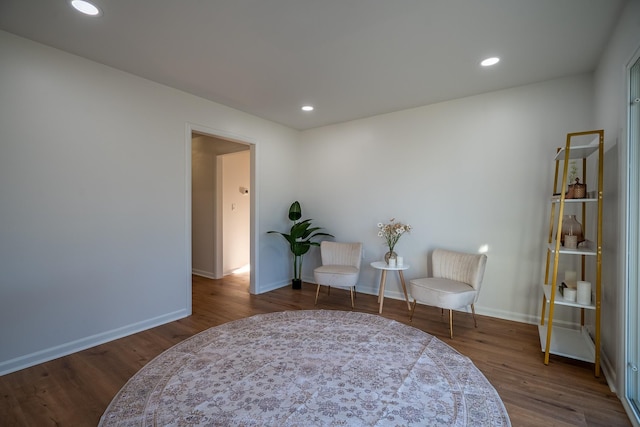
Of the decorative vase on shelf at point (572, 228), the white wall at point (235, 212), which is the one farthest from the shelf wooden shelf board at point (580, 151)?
the white wall at point (235, 212)

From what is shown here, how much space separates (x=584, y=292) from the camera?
7.48 ft

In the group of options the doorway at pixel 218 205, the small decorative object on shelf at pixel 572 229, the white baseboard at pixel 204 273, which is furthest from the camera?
the white baseboard at pixel 204 273

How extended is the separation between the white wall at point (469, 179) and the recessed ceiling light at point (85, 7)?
3180mm

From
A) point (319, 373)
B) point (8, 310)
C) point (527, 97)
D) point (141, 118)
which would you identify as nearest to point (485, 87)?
point (527, 97)

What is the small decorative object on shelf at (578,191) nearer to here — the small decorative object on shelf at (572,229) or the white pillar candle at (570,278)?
the small decorative object on shelf at (572,229)

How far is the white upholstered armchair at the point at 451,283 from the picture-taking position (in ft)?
9.58

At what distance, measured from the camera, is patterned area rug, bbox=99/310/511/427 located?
68.3 inches

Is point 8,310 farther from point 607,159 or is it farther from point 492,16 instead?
point 607,159

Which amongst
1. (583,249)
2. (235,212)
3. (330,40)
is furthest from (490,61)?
(235,212)

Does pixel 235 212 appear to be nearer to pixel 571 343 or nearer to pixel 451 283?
pixel 451 283

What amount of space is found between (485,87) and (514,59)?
23.9 inches

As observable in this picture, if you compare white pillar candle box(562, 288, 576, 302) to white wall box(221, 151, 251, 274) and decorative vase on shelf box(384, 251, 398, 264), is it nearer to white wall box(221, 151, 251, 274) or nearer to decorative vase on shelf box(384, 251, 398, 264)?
decorative vase on shelf box(384, 251, 398, 264)

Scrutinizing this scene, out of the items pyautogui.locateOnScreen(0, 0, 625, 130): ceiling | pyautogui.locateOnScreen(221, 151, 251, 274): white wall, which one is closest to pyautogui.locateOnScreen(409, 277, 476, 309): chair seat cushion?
pyautogui.locateOnScreen(0, 0, 625, 130): ceiling

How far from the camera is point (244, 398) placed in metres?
1.91
